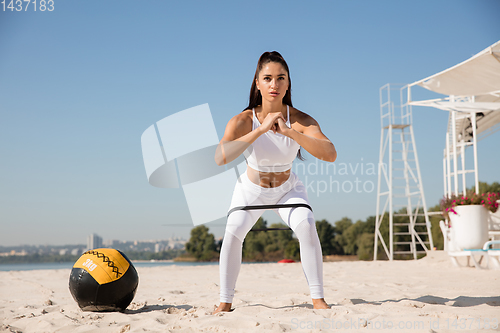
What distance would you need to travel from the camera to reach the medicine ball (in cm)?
347

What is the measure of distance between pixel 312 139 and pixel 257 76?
0.93 m

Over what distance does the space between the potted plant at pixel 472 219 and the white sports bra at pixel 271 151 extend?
6792mm

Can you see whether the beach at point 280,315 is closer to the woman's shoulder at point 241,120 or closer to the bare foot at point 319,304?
the bare foot at point 319,304

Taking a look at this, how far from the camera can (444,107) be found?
1110 cm

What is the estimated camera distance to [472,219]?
847 centimetres

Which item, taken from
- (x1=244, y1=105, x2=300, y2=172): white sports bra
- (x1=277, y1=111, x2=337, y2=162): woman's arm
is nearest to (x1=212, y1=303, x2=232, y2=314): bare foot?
(x1=244, y1=105, x2=300, y2=172): white sports bra

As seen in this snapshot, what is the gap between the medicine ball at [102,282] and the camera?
11.4 feet

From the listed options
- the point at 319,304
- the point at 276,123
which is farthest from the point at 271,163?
the point at 319,304

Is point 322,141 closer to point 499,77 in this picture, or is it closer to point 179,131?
point 179,131

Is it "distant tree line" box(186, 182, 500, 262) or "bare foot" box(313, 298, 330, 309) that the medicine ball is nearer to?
"bare foot" box(313, 298, 330, 309)

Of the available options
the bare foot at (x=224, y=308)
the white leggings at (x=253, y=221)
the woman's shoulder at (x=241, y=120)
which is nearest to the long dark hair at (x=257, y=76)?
the woman's shoulder at (x=241, y=120)

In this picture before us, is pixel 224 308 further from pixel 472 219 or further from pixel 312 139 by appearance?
pixel 472 219

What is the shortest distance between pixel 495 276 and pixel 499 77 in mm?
5362

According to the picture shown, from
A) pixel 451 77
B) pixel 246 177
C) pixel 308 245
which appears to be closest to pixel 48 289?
pixel 246 177
